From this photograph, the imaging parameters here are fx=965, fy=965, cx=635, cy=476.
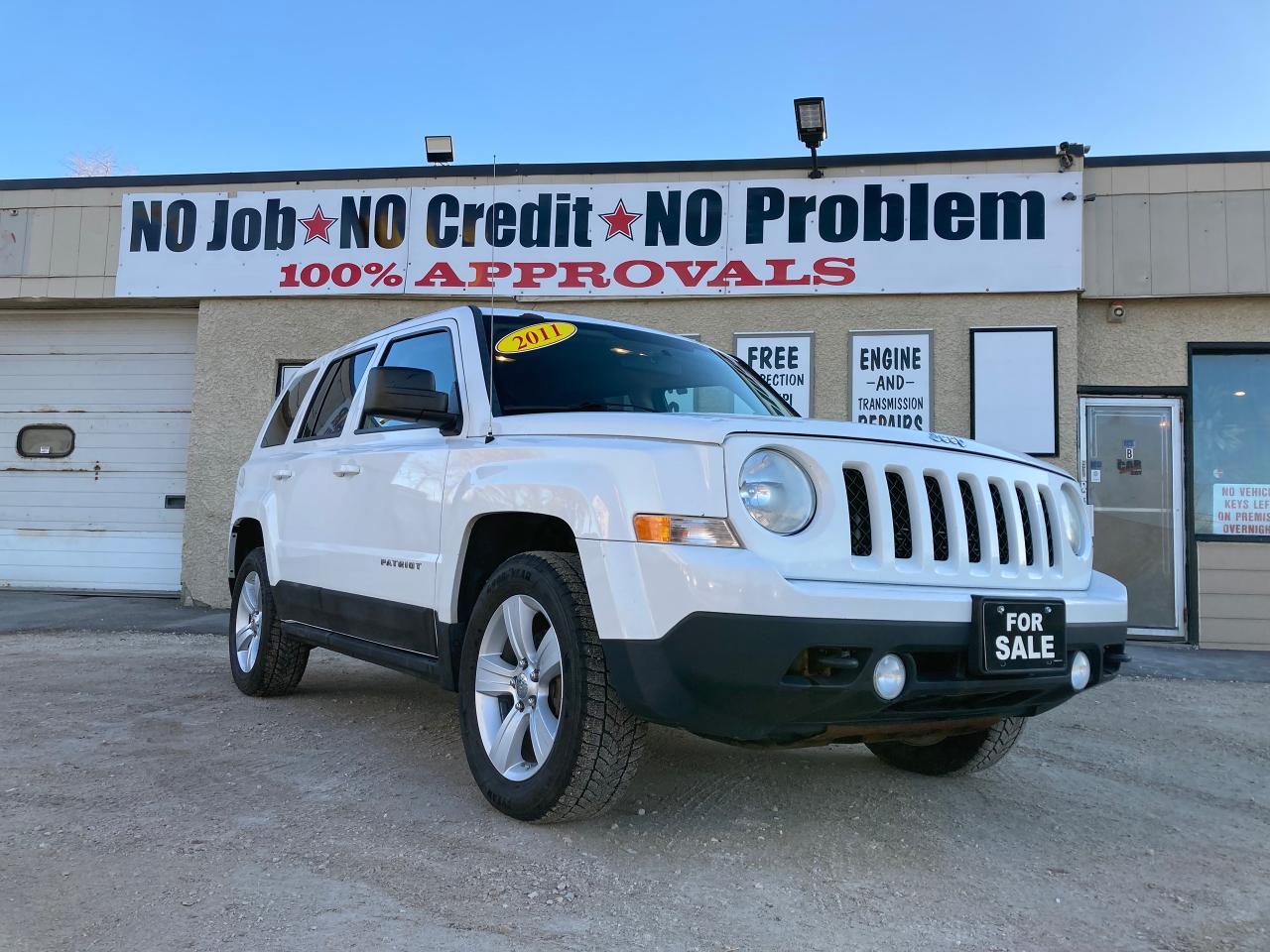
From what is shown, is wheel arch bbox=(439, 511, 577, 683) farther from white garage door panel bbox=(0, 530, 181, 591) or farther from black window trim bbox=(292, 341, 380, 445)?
white garage door panel bbox=(0, 530, 181, 591)

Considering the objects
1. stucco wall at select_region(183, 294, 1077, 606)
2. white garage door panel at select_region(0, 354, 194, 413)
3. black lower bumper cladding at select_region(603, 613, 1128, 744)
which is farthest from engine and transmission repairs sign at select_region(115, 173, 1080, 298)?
black lower bumper cladding at select_region(603, 613, 1128, 744)

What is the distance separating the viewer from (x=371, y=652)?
155 inches

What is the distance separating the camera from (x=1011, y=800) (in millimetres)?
Result: 3582

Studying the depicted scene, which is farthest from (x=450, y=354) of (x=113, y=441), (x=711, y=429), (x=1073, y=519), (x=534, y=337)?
(x=113, y=441)

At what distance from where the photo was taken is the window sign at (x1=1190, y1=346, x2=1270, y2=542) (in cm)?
830

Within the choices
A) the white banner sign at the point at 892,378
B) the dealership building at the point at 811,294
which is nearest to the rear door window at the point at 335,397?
the dealership building at the point at 811,294

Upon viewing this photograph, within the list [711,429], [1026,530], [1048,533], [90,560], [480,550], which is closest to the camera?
[711,429]

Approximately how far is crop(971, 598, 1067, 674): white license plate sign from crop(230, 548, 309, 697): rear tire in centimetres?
352

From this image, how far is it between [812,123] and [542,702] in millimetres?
7009

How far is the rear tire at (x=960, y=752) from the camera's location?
364 centimetres

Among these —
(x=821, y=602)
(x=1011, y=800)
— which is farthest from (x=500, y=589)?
(x=1011, y=800)

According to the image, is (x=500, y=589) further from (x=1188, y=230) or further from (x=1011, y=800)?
(x=1188, y=230)

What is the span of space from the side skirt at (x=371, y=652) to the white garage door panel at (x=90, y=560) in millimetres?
6060

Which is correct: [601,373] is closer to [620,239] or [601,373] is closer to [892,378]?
[892,378]
